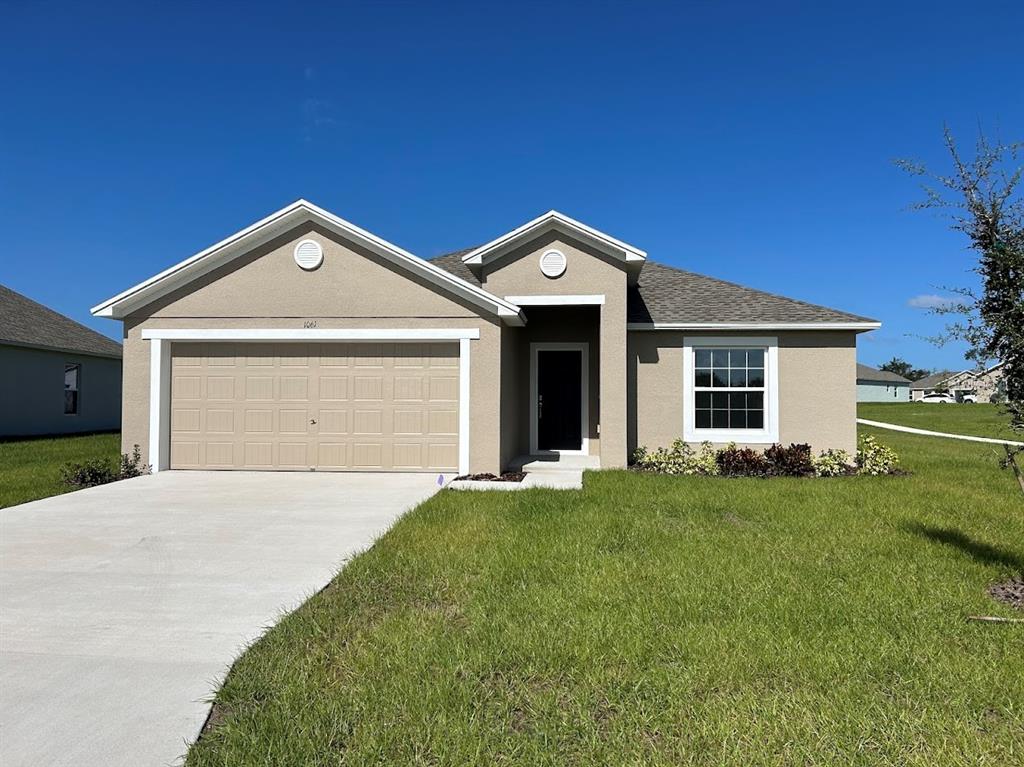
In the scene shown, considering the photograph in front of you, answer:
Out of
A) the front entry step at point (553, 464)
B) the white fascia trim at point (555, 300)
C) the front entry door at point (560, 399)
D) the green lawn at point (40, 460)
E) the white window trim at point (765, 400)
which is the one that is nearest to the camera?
the green lawn at point (40, 460)

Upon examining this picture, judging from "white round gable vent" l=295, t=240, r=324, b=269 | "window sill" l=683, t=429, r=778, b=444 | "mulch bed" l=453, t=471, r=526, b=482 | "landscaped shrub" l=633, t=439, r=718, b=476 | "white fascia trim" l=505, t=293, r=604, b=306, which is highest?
"white round gable vent" l=295, t=240, r=324, b=269

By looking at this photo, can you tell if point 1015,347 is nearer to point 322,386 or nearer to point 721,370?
point 721,370

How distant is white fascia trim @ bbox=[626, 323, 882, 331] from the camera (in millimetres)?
12406

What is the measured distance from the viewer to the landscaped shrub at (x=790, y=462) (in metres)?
11.5

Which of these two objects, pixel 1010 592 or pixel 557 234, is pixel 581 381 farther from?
pixel 1010 592

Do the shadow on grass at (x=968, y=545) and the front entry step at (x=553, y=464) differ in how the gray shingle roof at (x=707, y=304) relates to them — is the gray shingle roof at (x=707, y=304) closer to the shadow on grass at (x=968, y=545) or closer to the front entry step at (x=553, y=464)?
the front entry step at (x=553, y=464)

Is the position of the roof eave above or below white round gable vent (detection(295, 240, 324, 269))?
below

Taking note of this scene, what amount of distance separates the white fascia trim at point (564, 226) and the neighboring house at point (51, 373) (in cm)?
1609

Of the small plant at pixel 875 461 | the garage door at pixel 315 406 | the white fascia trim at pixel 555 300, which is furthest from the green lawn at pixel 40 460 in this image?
the small plant at pixel 875 461

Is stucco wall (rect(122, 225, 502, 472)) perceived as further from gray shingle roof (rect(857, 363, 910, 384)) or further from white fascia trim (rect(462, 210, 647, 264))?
gray shingle roof (rect(857, 363, 910, 384))

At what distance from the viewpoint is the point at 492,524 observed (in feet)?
23.8

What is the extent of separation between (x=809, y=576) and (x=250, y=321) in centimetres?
1023

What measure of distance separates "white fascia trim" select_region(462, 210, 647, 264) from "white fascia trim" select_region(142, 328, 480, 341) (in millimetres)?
1807

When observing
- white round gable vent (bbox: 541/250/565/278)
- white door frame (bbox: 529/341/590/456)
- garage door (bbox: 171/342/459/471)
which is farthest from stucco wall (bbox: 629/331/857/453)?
garage door (bbox: 171/342/459/471)
